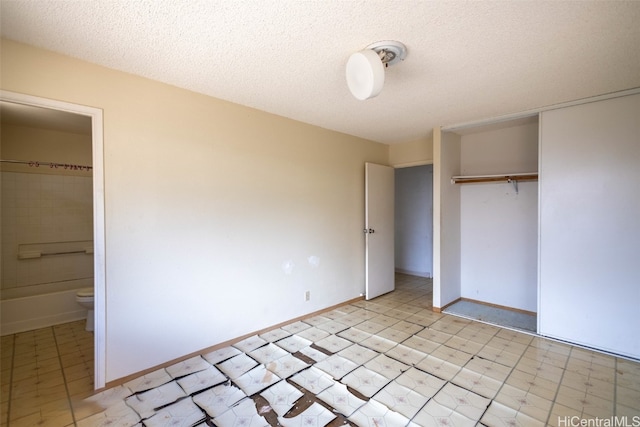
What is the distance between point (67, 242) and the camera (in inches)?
143

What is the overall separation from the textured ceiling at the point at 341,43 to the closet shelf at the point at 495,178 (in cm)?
94

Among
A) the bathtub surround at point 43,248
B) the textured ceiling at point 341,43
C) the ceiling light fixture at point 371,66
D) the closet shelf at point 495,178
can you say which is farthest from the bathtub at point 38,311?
the closet shelf at point 495,178

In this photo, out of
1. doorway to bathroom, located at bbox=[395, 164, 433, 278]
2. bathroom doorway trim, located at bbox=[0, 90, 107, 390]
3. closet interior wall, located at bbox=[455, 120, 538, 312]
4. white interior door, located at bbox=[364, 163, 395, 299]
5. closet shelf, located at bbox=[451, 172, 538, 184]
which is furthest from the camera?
doorway to bathroom, located at bbox=[395, 164, 433, 278]

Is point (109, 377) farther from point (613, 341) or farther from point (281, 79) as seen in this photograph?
point (613, 341)

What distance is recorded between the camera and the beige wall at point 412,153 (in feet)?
13.6

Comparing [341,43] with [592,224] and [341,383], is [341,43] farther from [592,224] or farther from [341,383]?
[592,224]

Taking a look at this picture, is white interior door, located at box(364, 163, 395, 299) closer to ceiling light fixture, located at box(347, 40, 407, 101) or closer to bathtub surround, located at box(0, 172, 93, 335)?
ceiling light fixture, located at box(347, 40, 407, 101)

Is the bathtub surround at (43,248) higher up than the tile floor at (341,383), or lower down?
higher up

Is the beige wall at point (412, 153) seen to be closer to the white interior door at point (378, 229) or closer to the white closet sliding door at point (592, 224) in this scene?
the white interior door at point (378, 229)

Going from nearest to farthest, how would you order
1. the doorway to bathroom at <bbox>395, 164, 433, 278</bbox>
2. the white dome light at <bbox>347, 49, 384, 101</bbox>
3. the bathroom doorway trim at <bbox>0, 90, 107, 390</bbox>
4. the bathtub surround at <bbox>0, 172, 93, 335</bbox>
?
the white dome light at <bbox>347, 49, 384, 101</bbox> → the bathroom doorway trim at <bbox>0, 90, 107, 390</bbox> → the bathtub surround at <bbox>0, 172, 93, 335</bbox> → the doorway to bathroom at <bbox>395, 164, 433, 278</bbox>

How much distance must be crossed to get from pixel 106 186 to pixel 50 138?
85.9 inches

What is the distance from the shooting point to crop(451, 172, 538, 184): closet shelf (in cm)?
340

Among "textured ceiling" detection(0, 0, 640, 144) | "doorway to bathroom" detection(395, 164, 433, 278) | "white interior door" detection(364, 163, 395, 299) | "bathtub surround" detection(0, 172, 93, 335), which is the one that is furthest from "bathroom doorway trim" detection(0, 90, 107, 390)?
"doorway to bathroom" detection(395, 164, 433, 278)

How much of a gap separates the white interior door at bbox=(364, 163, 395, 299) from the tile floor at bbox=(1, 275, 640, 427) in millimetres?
1184
